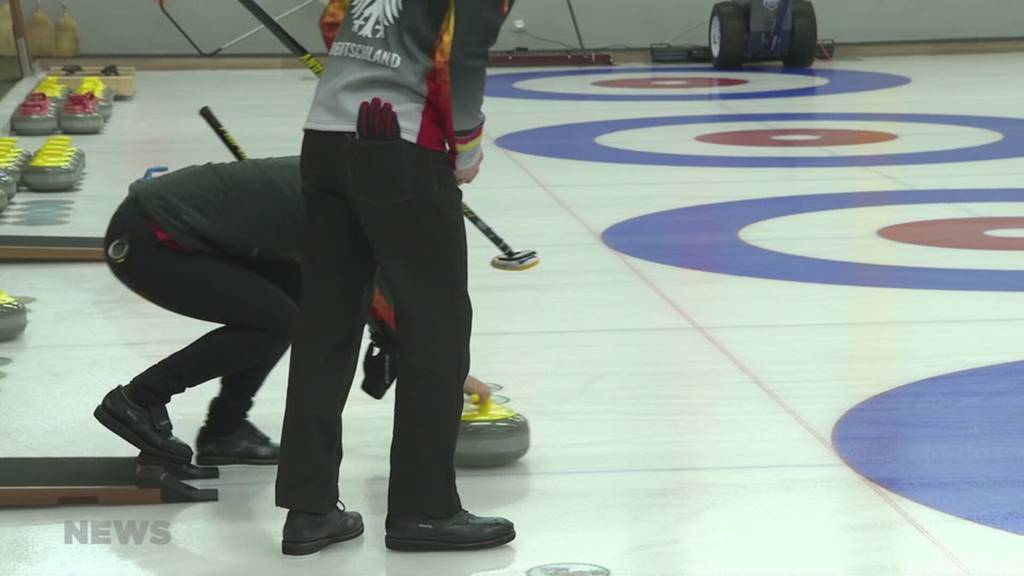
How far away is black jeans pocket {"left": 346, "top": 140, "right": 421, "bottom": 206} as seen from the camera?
9.86 feet

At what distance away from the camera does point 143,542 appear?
3.27 meters

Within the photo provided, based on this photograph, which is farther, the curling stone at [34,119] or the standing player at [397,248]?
the curling stone at [34,119]

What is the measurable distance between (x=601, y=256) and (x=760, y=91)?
6.54 m

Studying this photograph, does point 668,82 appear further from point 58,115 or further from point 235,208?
point 235,208

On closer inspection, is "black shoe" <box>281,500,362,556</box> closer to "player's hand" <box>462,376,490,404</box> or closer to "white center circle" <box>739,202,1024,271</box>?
"player's hand" <box>462,376,490,404</box>

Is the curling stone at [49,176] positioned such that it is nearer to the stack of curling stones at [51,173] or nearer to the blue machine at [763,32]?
the stack of curling stones at [51,173]

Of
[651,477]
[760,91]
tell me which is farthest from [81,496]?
[760,91]

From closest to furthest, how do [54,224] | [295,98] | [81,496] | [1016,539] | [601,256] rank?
1. [1016,539]
2. [81,496]
3. [601,256]
4. [54,224]
5. [295,98]

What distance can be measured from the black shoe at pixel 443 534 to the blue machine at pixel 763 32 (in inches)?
436

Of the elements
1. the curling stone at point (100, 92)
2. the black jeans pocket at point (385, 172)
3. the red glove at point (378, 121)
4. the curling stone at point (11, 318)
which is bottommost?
the curling stone at point (100, 92)

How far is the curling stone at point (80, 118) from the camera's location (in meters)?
9.89

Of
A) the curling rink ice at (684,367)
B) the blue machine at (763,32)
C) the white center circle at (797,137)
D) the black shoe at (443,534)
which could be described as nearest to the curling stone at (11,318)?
the curling rink ice at (684,367)

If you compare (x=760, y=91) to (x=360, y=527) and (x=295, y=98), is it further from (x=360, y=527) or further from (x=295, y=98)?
(x=360, y=527)

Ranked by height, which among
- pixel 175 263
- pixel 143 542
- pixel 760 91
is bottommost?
pixel 760 91
